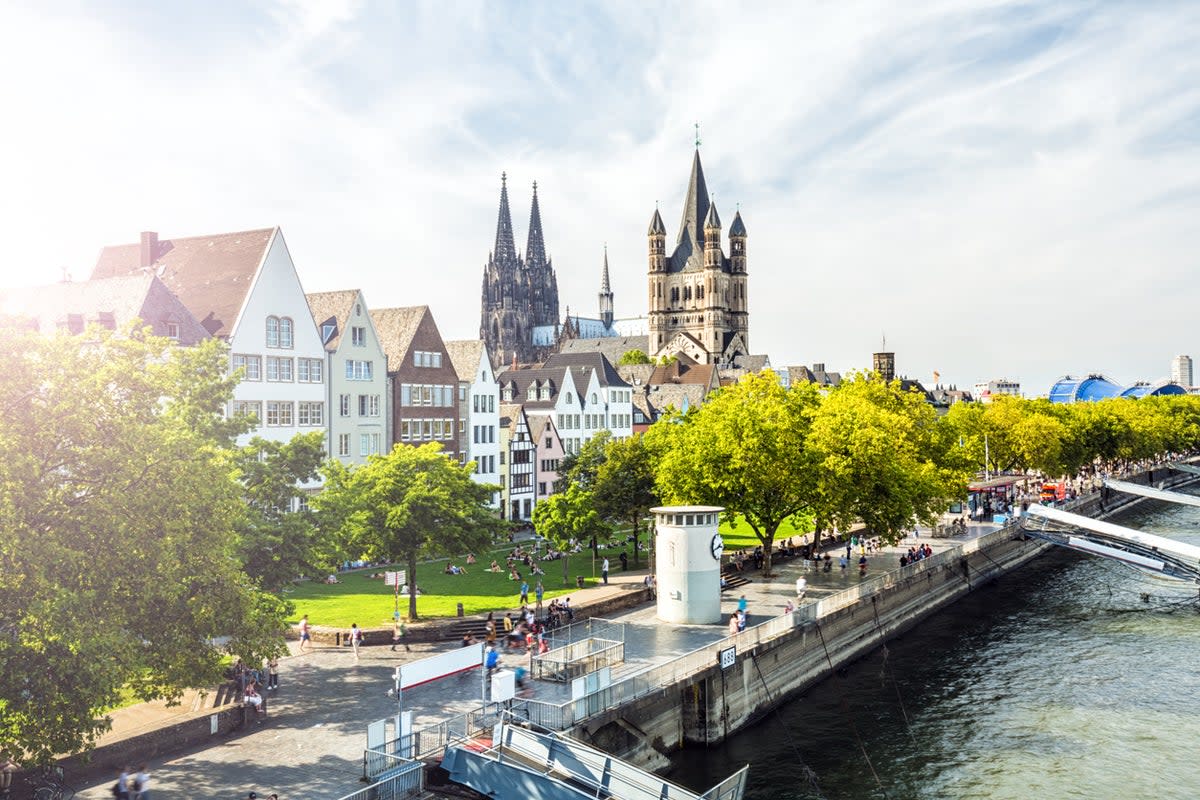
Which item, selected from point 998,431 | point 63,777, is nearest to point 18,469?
point 63,777

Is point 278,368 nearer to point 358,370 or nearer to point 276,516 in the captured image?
point 358,370

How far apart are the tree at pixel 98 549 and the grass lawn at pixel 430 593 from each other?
15944 mm

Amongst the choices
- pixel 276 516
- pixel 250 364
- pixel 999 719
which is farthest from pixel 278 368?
pixel 999 719

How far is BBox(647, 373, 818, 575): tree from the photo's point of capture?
53969 millimetres

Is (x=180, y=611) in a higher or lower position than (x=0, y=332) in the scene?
lower

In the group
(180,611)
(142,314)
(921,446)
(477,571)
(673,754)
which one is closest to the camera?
(180,611)

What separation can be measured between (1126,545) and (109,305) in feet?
211

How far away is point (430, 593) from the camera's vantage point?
49.1m

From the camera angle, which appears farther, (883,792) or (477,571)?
(477,571)

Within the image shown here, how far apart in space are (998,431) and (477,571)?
214ft

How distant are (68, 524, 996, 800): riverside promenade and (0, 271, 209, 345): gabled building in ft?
66.7

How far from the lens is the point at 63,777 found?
936 inches

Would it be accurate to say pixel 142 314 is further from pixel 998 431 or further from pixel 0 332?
pixel 998 431

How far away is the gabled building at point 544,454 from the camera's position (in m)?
88.6
